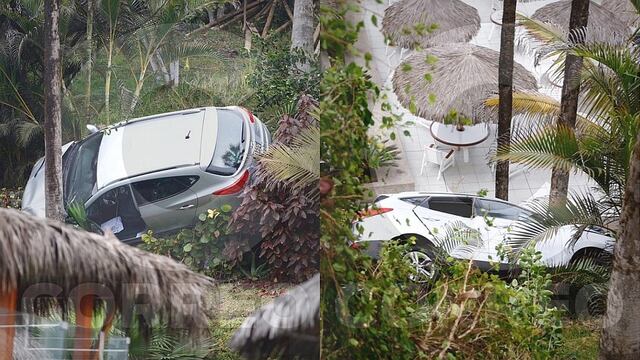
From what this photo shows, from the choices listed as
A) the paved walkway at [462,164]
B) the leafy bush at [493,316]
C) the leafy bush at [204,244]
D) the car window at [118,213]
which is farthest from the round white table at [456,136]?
the car window at [118,213]

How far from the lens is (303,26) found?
3.74 m

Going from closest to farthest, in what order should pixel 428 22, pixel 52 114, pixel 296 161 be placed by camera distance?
pixel 52 114, pixel 296 161, pixel 428 22

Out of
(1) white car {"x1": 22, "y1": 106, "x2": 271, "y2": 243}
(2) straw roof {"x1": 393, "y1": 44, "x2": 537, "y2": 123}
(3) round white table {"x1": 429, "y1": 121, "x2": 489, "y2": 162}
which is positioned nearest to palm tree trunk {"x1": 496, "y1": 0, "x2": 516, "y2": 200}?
(2) straw roof {"x1": 393, "y1": 44, "x2": 537, "y2": 123}

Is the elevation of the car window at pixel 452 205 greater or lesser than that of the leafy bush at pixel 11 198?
lesser

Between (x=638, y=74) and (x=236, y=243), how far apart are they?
191 centimetres

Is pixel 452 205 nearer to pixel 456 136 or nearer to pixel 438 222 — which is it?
pixel 438 222

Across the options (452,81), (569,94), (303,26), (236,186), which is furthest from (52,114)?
(569,94)

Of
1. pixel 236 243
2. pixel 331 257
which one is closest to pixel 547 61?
pixel 331 257

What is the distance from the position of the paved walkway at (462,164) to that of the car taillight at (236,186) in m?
0.74

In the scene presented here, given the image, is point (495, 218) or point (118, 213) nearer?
point (118, 213)

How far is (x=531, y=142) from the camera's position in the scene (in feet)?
14.2

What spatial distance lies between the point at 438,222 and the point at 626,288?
854 mm

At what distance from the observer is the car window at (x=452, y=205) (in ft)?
14.1

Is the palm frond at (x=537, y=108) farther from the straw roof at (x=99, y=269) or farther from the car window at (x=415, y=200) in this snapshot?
the straw roof at (x=99, y=269)
